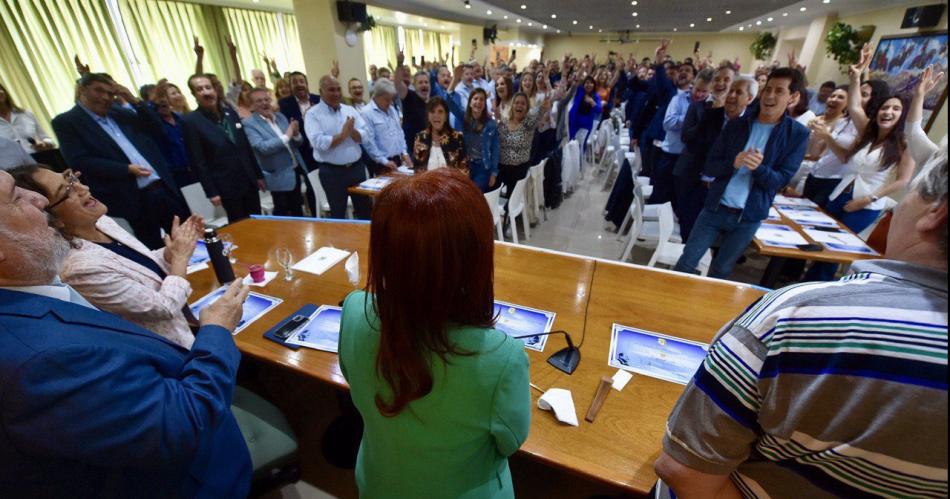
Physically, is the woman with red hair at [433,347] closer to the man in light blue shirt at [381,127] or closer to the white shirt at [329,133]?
the white shirt at [329,133]

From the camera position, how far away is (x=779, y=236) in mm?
2408

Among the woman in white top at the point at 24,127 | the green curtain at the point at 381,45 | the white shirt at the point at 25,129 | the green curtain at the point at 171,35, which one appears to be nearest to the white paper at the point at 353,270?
the woman in white top at the point at 24,127

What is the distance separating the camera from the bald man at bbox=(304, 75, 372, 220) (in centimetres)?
352

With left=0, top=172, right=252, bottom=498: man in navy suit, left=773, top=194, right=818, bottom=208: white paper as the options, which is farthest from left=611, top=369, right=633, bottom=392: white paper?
left=773, top=194, right=818, bottom=208: white paper

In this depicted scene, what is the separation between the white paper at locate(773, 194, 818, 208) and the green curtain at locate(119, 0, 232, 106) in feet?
34.0

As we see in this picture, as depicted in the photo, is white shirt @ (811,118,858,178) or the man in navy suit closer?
the man in navy suit

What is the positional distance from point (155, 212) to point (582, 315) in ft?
12.1

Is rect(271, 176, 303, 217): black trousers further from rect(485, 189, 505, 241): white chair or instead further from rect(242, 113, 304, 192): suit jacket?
rect(485, 189, 505, 241): white chair

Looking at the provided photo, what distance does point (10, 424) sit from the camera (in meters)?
0.67

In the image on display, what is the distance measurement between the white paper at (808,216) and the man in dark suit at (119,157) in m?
5.08

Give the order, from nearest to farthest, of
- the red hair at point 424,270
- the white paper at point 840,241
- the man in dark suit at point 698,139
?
the red hair at point 424,270 → the white paper at point 840,241 → the man in dark suit at point 698,139

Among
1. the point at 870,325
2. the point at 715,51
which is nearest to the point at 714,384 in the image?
the point at 870,325

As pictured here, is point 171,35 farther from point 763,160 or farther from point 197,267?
point 763,160

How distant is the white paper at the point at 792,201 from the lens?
3.03m
